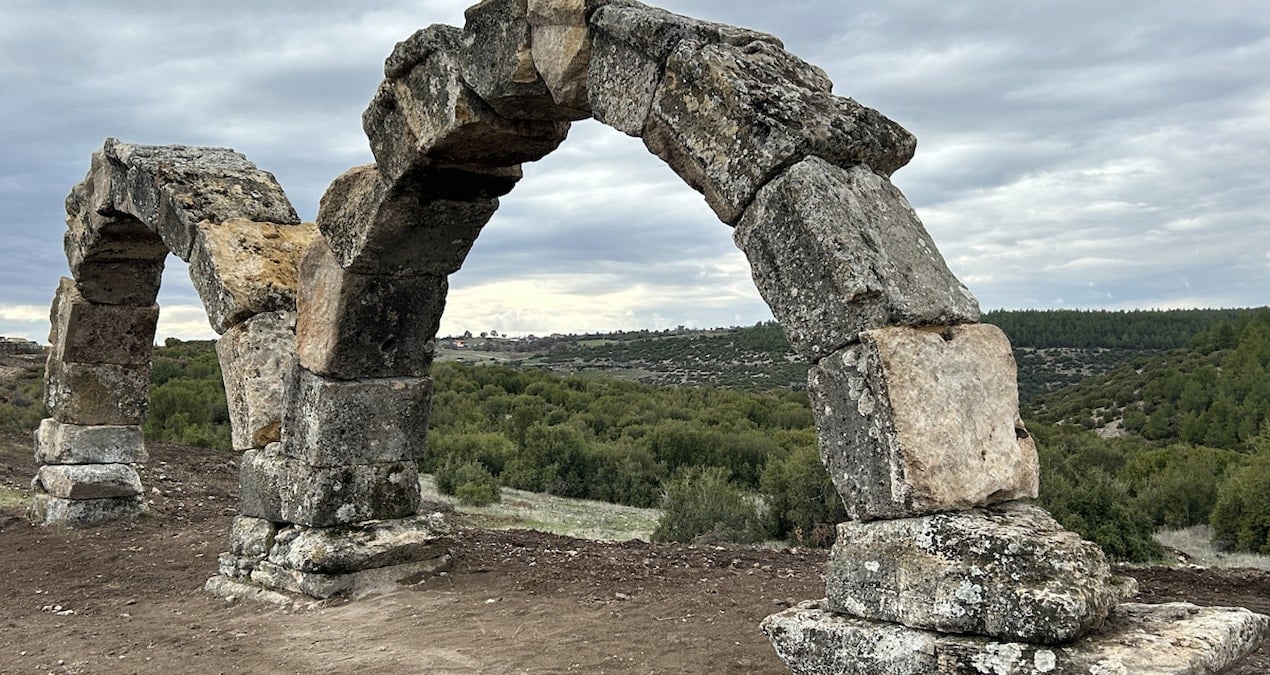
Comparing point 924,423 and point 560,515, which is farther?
point 560,515

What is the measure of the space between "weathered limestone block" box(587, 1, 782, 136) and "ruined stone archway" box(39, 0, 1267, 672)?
1cm

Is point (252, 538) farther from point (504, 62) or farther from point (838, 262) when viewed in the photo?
point (838, 262)

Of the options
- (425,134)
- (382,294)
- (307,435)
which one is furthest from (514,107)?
(307,435)

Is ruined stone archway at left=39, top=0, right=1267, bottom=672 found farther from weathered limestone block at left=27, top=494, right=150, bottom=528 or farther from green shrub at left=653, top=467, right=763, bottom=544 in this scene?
weathered limestone block at left=27, top=494, right=150, bottom=528

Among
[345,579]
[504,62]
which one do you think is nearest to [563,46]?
[504,62]

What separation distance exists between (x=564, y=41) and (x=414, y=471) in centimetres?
367

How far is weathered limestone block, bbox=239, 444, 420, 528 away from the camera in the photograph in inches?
275

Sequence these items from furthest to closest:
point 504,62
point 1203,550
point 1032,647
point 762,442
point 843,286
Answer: point 762,442, point 1203,550, point 504,62, point 843,286, point 1032,647

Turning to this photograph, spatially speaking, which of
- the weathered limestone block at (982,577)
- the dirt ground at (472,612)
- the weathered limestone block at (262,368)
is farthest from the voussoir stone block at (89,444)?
the weathered limestone block at (982,577)

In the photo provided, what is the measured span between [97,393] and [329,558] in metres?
5.12

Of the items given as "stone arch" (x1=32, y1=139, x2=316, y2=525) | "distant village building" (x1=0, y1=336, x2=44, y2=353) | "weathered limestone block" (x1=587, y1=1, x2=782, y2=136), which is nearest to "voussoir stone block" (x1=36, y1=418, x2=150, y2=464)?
"stone arch" (x1=32, y1=139, x2=316, y2=525)

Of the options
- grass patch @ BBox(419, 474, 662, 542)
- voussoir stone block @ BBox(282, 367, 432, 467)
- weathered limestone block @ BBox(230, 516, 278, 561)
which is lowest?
grass patch @ BBox(419, 474, 662, 542)

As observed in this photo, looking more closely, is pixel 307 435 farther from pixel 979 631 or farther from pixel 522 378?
pixel 522 378

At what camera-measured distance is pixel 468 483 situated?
1328 centimetres
